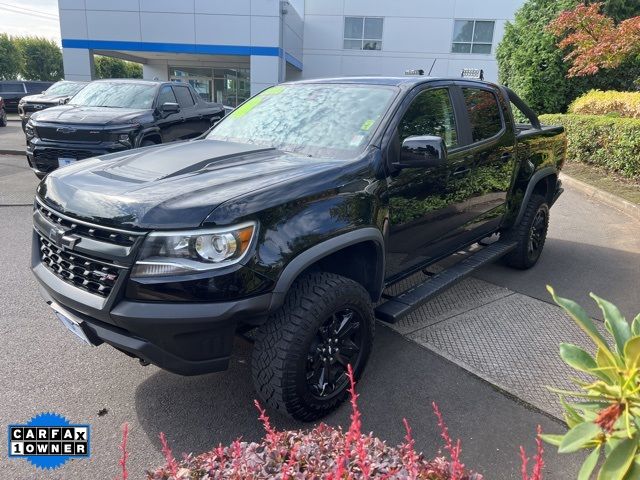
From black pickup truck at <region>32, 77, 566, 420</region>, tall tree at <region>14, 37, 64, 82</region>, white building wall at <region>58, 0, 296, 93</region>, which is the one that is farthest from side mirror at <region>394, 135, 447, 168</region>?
tall tree at <region>14, 37, 64, 82</region>

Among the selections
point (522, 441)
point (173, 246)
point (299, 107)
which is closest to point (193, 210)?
point (173, 246)

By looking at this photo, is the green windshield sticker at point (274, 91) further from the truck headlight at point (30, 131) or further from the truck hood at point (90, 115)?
the truck headlight at point (30, 131)

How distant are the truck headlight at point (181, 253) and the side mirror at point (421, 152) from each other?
133 centimetres

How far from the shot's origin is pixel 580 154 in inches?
436

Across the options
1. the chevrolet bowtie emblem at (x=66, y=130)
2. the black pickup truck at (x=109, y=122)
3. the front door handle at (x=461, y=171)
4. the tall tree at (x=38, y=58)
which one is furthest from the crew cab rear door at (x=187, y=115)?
the tall tree at (x=38, y=58)

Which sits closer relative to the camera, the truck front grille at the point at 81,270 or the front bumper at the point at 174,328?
the front bumper at the point at 174,328

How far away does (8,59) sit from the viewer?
38188mm

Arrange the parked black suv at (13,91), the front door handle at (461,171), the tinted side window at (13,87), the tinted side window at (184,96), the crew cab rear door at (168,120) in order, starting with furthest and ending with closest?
the tinted side window at (13,87) → the parked black suv at (13,91) → the tinted side window at (184,96) → the crew cab rear door at (168,120) → the front door handle at (461,171)

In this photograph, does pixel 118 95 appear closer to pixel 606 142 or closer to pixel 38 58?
pixel 606 142

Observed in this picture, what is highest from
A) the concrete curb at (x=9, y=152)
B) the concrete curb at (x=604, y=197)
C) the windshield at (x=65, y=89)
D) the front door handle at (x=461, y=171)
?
the front door handle at (x=461, y=171)

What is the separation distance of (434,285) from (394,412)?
3.71 feet

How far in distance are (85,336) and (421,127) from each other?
249cm

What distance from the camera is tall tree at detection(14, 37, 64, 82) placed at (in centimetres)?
4078

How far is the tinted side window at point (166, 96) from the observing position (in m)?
8.48
